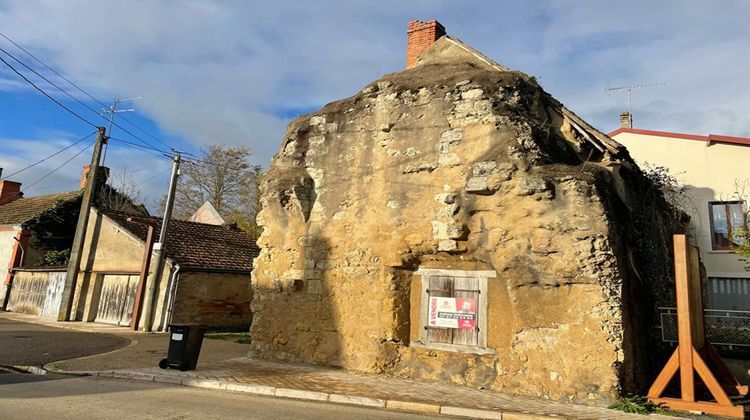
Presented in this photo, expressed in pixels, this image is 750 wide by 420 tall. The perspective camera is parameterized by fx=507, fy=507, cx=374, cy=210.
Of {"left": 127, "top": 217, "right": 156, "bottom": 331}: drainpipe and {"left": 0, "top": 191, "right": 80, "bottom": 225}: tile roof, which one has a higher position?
{"left": 0, "top": 191, "right": 80, "bottom": 225}: tile roof

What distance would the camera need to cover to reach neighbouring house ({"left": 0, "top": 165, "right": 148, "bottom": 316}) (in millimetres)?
22219

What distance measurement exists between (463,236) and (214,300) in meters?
12.0

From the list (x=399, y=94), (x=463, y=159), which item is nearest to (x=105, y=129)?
(x=399, y=94)

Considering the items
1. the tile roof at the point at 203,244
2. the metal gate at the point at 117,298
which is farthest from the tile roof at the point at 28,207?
the metal gate at the point at 117,298

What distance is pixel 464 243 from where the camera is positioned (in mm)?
9102

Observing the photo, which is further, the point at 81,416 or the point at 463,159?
the point at 463,159

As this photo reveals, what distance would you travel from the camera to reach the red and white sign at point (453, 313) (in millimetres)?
9070

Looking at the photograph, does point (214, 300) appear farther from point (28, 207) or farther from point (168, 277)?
point (28, 207)

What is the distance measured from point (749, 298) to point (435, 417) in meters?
15.3

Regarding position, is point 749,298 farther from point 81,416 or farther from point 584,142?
point 81,416

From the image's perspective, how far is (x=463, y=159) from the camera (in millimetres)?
9445

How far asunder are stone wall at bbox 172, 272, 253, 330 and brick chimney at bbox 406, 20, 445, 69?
33.8 ft

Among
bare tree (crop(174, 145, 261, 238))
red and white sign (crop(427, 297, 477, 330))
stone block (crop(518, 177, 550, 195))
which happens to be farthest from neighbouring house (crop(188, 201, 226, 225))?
stone block (crop(518, 177, 550, 195))

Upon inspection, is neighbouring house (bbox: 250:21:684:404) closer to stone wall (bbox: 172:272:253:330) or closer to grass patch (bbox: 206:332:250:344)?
grass patch (bbox: 206:332:250:344)
